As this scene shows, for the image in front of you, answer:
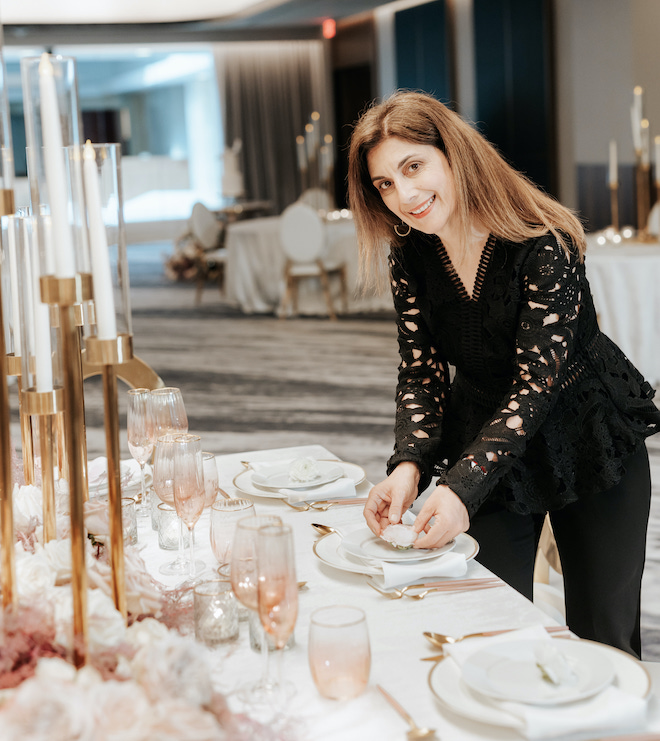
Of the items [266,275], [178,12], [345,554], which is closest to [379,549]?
[345,554]

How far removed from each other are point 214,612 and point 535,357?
0.75 m

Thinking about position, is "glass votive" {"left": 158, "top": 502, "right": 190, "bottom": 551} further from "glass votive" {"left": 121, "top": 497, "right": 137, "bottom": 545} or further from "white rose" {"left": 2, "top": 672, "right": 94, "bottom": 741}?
"white rose" {"left": 2, "top": 672, "right": 94, "bottom": 741}

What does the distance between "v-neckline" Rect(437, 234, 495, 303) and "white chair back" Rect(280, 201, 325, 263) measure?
6649 millimetres

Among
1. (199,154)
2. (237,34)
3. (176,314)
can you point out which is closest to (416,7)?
(237,34)

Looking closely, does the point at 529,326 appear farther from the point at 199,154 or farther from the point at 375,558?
the point at 199,154

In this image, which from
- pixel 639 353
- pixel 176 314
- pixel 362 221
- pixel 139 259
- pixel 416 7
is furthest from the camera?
pixel 139 259

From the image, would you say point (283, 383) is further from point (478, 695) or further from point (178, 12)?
point (178, 12)

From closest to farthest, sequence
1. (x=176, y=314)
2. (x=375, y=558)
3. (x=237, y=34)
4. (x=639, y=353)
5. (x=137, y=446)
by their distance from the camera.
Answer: (x=375, y=558) < (x=137, y=446) < (x=639, y=353) < (x=176, y=314) < (x=237, y=34)

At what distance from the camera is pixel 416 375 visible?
1815mm

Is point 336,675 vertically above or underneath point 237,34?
underneath

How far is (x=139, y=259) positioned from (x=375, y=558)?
15626 millimetres

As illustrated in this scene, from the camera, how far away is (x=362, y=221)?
1.83 metres

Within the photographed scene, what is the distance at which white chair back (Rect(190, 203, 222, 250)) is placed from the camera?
10.3m

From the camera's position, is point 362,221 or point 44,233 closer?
point 44,233
